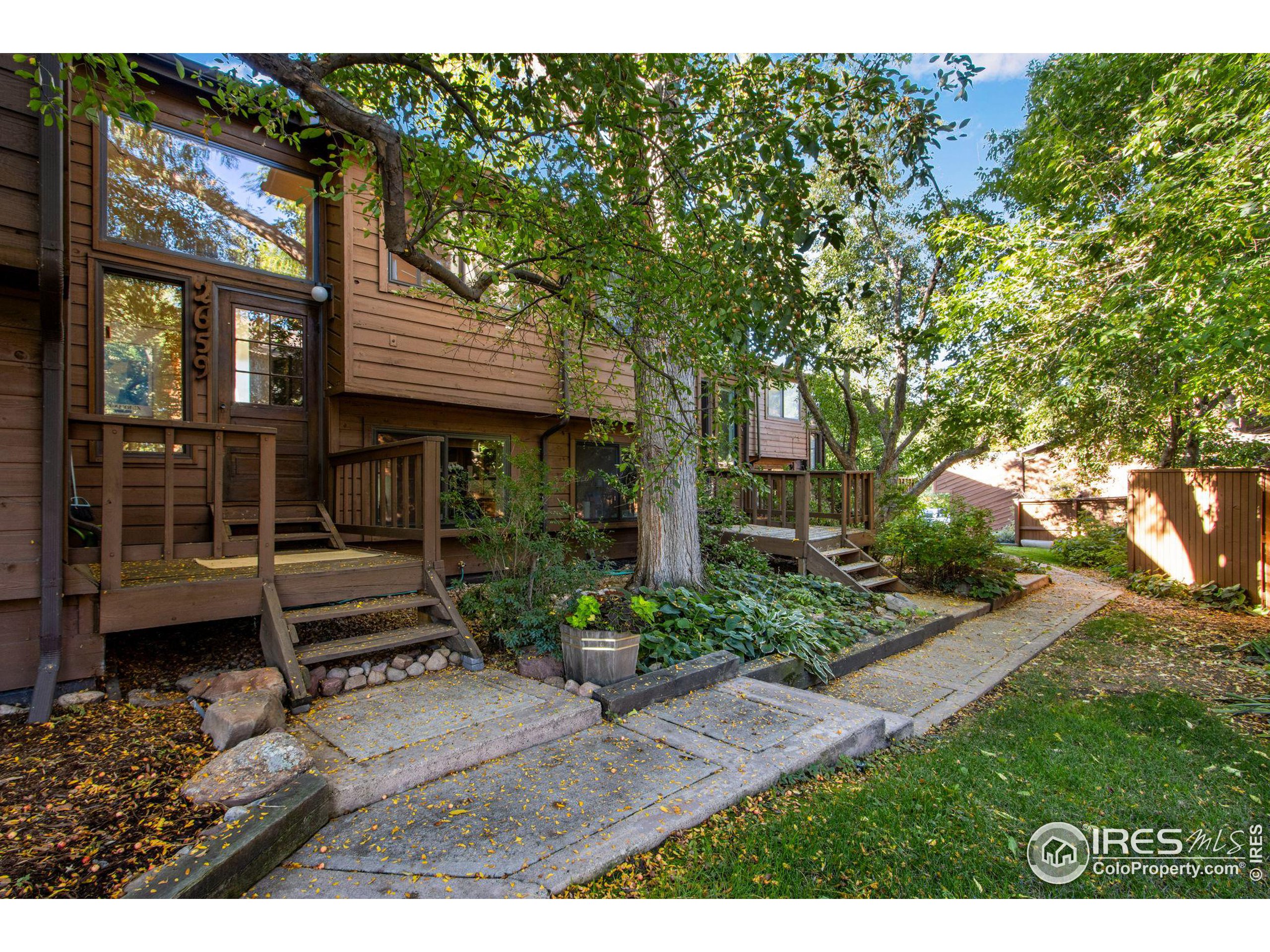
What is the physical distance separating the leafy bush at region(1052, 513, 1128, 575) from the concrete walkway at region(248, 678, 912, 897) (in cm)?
983

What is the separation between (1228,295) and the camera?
4883 mm

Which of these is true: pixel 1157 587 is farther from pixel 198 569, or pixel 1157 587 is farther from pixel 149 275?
pixel 149 275

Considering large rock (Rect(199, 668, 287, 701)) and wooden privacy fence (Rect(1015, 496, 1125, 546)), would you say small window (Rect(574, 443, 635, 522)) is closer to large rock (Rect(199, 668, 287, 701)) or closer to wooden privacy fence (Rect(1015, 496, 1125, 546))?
large rock (Rect(199, 668, 287, 701))

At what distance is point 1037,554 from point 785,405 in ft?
20.5

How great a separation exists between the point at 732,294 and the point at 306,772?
293 cm

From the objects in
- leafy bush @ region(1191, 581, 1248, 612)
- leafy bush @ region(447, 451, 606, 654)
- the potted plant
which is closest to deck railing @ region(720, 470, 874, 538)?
leafy bush @ region(447, 451, 606, 654)

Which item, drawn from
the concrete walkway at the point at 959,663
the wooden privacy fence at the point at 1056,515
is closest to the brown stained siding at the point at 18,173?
the concrete walkway at the point at 959,663

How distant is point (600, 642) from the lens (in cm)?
369

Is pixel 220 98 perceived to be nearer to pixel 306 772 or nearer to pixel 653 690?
pixel 306 772

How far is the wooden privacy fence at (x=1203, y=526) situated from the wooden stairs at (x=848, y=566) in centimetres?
384

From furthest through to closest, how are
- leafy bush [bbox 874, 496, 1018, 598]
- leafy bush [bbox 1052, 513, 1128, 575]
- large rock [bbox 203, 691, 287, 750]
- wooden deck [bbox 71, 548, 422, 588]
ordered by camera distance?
leafy bush [bbox 1052, 513, 1128, 575], leafy bush [bbox 874, 496, 1018, 598], wooden deck [bbox 71, 548, 422, 588], large rock [bbox 203, 691, 287, 750]

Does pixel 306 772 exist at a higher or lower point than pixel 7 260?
lower

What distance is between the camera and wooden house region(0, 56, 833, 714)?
3154 mm
